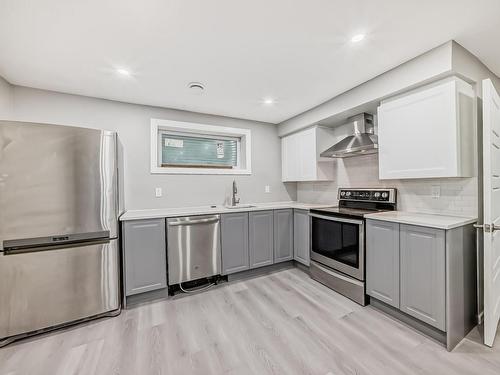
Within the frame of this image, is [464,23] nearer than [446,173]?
Yes

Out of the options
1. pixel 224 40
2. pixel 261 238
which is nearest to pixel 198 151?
pixel 261 238

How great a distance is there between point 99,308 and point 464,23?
3.74m

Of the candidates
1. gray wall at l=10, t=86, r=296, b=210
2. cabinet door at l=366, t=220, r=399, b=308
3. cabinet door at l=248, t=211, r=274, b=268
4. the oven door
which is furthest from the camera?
cabinet door at l=248, t=211, r=274, b=268

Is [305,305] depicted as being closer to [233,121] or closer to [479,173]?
[479,173]

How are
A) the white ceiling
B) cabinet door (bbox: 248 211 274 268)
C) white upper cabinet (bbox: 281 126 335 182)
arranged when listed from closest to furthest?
1. the white ceiling
2. cabinet door (bbox: 248 211 274 268)
3. white upper cabinet (bbox: 281 126 335 182)

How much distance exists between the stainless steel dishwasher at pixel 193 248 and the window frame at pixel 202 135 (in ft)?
2.96

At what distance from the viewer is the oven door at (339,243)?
2.25m

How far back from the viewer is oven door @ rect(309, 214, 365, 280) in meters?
2.25

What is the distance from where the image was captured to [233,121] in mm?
3570

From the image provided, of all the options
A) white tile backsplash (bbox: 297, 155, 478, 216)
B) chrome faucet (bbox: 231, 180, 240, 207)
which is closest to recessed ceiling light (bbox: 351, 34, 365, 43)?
white tile backsplash (bbox: 297, 155, 478, 216)

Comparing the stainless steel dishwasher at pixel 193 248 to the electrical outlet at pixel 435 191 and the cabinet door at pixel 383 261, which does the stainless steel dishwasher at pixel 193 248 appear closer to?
the cabinet door at pixel 383 261

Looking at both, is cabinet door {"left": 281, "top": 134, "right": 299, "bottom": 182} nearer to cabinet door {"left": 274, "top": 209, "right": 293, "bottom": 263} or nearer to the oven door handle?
cabinet door {"left": 274, "top": 209, "right": 293, "bottom": 263}

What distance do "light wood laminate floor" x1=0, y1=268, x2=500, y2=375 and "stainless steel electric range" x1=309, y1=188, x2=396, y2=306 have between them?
242 millimetres

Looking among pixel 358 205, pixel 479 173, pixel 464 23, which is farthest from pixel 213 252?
pixel 464 23
